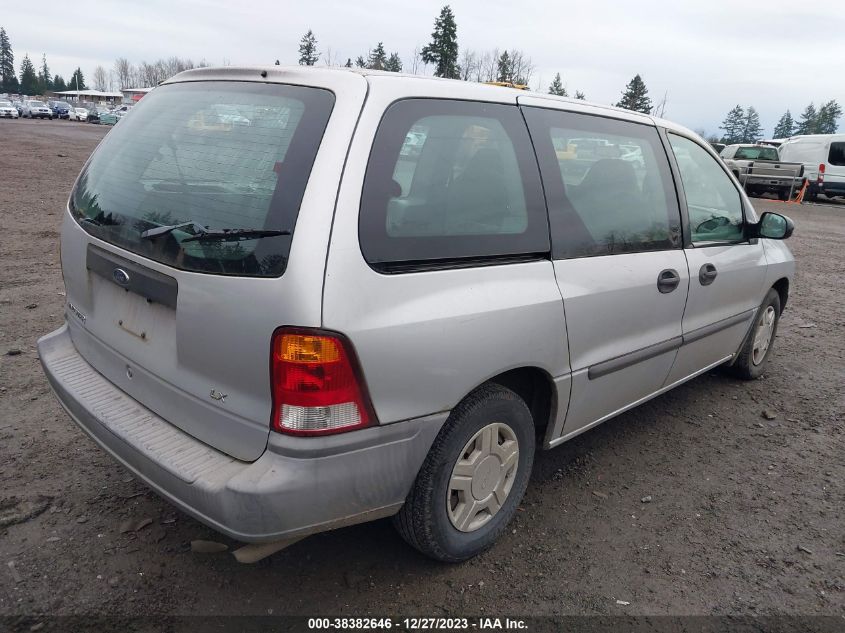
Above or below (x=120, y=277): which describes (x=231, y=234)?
above

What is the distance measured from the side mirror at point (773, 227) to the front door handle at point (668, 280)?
1076 millimetres

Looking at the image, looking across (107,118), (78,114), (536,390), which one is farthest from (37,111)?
(536,390)

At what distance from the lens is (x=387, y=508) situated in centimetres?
226

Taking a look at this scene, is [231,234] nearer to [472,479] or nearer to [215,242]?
[215,242]

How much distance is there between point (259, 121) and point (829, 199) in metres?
26.8

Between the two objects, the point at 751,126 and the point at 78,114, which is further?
the point at 751,126

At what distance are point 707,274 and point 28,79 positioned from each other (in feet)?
452

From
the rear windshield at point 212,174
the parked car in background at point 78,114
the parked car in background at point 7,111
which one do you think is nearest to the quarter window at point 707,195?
the rear windshield at point 212,174

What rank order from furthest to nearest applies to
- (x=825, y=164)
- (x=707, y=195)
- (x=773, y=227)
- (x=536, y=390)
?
(x=825, y=164), (x=773, y=227), (x=707, y=195), (x=536, y=390)

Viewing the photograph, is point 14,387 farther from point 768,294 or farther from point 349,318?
point 768,294

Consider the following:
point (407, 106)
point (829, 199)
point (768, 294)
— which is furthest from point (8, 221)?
point (829, 199)

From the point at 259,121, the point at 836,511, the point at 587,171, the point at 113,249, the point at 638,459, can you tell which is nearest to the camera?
the point at 259,121

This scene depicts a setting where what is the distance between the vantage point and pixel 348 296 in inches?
77.5

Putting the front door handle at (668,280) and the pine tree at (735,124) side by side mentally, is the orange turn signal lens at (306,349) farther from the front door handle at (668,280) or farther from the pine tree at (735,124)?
the pine tree at (735,124)
